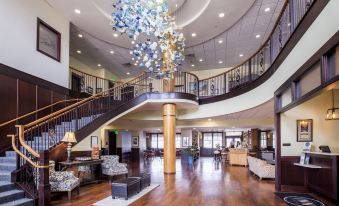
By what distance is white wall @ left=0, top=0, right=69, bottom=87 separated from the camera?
22.5ft

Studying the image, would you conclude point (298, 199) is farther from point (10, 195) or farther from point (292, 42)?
point (10, 195)

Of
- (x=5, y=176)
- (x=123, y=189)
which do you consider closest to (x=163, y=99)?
(x=123, y=189)

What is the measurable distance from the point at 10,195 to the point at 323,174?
6970mm

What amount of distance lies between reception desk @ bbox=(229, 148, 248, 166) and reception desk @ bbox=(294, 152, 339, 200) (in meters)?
6.00

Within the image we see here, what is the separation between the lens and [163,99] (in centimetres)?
956

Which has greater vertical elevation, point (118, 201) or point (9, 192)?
point (9, 192)

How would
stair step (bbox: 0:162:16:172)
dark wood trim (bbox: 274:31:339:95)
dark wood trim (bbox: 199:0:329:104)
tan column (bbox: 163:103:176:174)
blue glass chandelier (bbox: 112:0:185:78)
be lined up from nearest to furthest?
dark wood trim (bbox: 274:31:339:95) → blue glass chandelier (bbox: 112:0:185:78) → dark wood trim (bbox: 199:0:329:104) → stair step (bbox: 0:162:16:172) → tan column (bbox: 163:103:176:174)

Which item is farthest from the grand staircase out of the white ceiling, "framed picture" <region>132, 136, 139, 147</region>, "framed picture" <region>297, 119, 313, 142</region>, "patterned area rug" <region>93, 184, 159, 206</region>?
"framed picture" <region>132, 136, 139, 147</region>

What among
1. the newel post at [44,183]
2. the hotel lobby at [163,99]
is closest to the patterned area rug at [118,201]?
the hotel lobby at [163,99]

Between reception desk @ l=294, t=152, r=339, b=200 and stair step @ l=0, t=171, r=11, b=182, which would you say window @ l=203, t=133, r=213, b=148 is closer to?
reception desk @ l=294, t=152, r=339, b=200

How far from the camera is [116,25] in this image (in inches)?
135

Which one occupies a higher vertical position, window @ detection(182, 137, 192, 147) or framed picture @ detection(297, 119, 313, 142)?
framed picture @ detection(297, 119, 313, 142)

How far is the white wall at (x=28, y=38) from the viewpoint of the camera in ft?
22.5

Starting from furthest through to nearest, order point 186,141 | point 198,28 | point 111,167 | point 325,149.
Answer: point 186,141 → point 198,28 → point 111,167 → point 325,149
